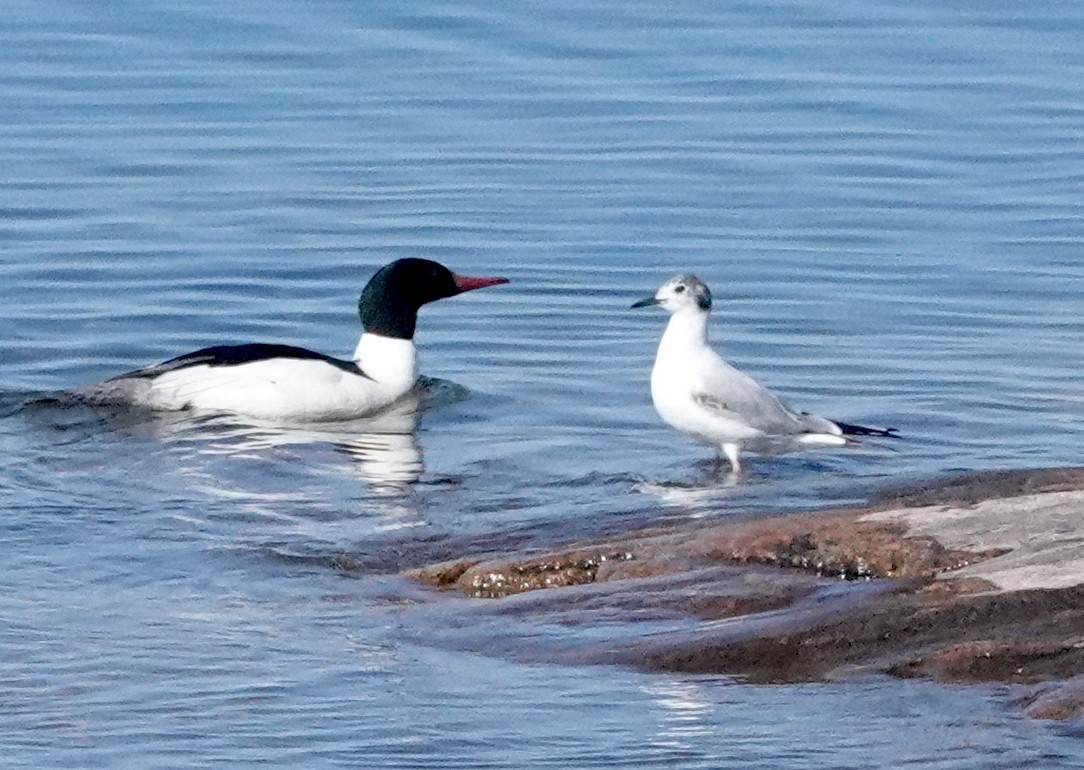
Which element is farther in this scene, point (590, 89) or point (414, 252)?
point (590, 89)

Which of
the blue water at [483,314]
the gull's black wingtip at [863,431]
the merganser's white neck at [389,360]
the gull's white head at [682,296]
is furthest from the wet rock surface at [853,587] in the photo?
the merganser's white neck at [389,360]

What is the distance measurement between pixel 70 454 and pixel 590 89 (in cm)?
958

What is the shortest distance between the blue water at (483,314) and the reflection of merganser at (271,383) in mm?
283

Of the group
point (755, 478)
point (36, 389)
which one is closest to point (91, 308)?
point (36, 389)

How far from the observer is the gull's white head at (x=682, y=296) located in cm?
1065

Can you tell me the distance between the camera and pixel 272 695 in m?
6.73

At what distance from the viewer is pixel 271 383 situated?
38.4 feet

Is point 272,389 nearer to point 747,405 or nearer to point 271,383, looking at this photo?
point 271,383

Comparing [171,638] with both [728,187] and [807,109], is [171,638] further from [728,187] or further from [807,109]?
[807,109]

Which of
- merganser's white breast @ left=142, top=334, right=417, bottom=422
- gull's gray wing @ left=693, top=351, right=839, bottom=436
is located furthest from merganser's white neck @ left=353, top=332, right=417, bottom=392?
gull's gray wing @ left=693, top=351, right=839, bottom=436

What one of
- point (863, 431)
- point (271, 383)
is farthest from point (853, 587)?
point (271, 383)

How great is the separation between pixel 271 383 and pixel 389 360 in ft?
3.17

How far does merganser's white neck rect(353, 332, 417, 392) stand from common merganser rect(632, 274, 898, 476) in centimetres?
222

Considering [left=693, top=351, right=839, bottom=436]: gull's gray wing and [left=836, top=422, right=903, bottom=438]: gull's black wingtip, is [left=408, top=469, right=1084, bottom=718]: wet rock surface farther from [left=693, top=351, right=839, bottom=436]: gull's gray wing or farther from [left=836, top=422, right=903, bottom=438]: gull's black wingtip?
[left=836, top=422, right=903, bottom=438]: gull's black wingtip
